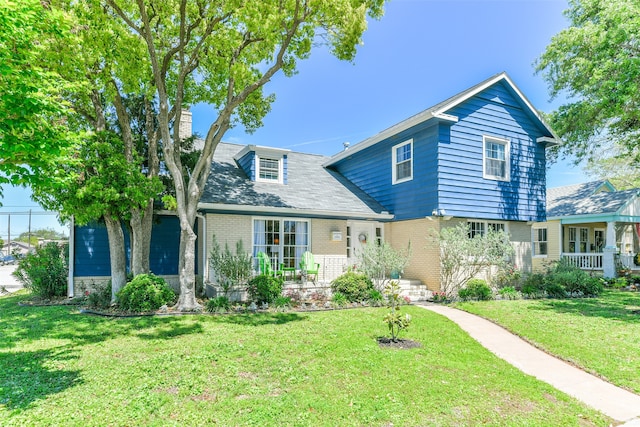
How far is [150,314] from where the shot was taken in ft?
28.7

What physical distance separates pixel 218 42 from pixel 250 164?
505cm

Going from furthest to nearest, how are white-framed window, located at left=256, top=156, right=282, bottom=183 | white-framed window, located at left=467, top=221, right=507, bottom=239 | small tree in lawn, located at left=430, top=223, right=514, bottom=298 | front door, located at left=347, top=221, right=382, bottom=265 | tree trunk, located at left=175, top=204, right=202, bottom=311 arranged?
white-framed window, located at left=256, top=156, right=282, bottom=183
front door, located at left=347, top=221, right=382, bottom=265
white-framed window, located at left=467, top=221, right=507, bottom=239
small tree in lawn, located at left=430, top=223, right=514, bottom=298
tree trunk, located at left=175, top=204, right=202, bottom=311

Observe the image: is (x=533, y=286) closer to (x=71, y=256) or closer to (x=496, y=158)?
(x=496, y=158)

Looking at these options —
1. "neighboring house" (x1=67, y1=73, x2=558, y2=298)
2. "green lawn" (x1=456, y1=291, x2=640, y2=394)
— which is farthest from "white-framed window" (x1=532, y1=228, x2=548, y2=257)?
"green lawn" (x1=456, y1=291, x2=640, y2=394)

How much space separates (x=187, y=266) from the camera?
958 centimetres

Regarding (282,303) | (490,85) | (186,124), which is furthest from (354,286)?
(186,124)

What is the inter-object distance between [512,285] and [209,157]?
12.2 metres

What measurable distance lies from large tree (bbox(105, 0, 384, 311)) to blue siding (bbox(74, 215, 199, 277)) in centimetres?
267

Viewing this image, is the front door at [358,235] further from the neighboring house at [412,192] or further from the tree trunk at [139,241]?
the tree trunk at [139,241]

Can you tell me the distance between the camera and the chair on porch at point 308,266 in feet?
39.3

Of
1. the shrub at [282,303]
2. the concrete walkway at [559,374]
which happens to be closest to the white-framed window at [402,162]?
the concrete walkway at [559,374]

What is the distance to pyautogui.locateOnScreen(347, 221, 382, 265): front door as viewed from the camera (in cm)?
1421

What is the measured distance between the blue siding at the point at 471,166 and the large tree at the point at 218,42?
4609 millimetres

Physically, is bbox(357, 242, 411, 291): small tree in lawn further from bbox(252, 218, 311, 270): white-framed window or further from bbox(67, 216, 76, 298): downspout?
bbox(67, 216, 76, 298): downspout
